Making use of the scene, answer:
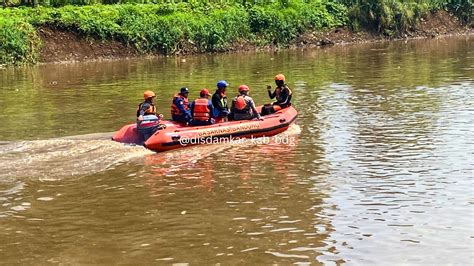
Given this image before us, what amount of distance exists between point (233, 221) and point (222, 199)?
3.48ft

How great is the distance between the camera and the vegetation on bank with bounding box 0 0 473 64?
1427 inches

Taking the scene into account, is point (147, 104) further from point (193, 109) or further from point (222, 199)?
point (222, 199)

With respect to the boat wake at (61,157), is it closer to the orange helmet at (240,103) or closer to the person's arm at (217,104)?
the person's arm at (217,104)

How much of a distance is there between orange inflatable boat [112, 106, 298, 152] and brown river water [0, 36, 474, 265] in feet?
0.87

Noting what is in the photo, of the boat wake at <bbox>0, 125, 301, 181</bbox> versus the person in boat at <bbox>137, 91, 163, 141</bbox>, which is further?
the person in boat at <bbox>137, 91, 163, 141</bbox>

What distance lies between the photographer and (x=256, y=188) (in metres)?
10.4

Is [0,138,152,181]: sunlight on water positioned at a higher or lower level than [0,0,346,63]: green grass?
lower

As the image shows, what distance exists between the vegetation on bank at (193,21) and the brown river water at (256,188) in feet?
55.3

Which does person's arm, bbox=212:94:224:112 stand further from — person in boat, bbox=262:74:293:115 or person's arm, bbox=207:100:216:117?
person in boat, bbox=262:74:293:115

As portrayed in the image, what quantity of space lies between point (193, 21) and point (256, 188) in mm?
31425

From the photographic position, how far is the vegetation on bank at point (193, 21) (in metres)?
36.2

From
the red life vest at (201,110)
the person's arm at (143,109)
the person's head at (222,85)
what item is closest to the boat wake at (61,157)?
the person's arm at (143,109)

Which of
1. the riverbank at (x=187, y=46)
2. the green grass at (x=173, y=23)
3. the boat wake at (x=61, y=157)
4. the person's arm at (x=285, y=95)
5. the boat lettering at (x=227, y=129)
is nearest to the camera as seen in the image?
the boat wake at (x=61, y=157)

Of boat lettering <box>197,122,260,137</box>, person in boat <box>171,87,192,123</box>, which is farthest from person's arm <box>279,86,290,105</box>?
person in boat <box>171,87,192,123</box>
